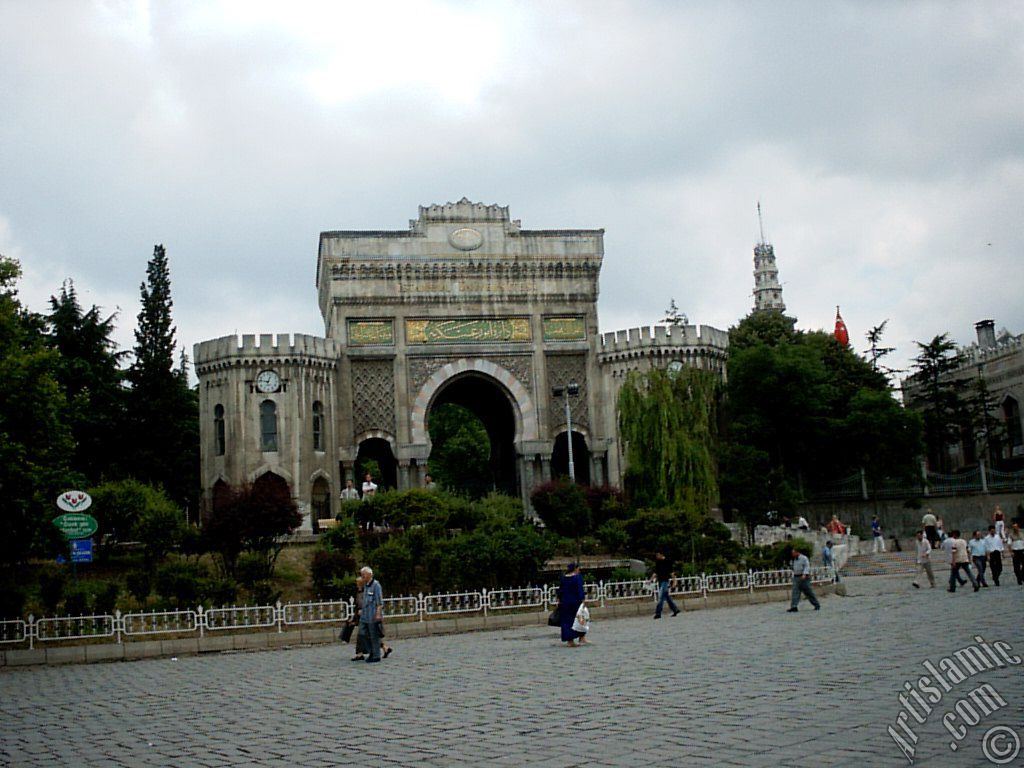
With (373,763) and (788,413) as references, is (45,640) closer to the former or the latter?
(373,763)

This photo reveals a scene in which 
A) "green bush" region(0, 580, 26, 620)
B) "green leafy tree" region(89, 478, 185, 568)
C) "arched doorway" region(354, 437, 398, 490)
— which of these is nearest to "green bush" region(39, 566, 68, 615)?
"green bush" region(0, 580, 26, 620)

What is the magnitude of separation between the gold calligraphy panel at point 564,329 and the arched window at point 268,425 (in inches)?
404

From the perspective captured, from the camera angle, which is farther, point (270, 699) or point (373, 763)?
point (270, 699)

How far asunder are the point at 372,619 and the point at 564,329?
2640 centimetres

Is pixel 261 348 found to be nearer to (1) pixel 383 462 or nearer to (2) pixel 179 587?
(1) pixel 383 462

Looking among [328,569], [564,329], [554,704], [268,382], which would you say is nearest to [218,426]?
[268,382]

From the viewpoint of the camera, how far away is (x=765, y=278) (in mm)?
108938

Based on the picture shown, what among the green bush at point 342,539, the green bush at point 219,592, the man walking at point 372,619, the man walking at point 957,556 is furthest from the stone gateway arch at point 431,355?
the man walking at point 372,619

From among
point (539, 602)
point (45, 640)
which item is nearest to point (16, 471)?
point (45, 640)

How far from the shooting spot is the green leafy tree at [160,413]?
40281mm

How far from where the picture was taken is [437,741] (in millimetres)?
7684

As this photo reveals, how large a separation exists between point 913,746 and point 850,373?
42367mm

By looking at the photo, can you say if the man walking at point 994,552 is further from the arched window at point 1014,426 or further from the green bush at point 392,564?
the arched window at point 1014,426

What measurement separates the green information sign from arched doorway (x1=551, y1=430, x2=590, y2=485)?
22160mm
